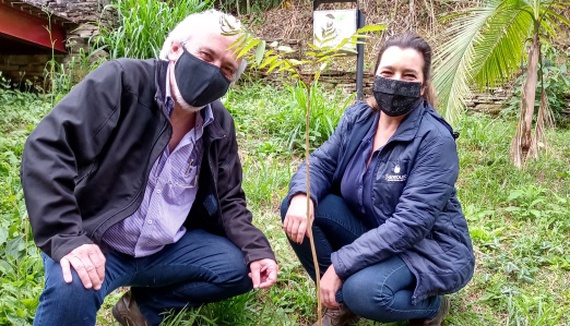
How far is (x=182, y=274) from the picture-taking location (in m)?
2.09

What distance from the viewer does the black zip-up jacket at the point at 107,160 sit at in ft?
5.36

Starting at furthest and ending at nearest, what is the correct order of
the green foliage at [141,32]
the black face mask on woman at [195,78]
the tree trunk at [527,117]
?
the green foliage at [141,32] < the tree trunk at [527,117] < the black face mask on woman at [195,78]

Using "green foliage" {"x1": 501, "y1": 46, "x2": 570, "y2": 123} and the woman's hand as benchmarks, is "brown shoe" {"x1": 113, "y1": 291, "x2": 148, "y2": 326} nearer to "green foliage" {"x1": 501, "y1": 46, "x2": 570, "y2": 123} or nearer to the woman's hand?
the woman's hand

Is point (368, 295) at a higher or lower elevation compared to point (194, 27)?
lower

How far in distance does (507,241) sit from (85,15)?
20.3ft

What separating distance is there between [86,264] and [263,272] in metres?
0.73

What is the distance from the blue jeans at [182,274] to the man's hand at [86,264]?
22cm

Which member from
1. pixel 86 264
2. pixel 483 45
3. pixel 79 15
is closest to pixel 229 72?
pixel 86 264

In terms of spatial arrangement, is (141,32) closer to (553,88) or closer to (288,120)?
(288,120)

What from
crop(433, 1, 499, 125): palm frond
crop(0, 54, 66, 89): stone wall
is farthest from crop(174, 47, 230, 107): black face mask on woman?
crop(0, 54, 66, 89): stone wall

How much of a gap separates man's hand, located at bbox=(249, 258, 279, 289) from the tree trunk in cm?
300

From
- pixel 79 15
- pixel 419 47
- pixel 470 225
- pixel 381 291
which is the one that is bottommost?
pixel 470 225

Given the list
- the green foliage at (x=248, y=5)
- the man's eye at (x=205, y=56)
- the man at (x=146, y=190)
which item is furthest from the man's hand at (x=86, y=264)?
the green foliage at (x=248, y=5)

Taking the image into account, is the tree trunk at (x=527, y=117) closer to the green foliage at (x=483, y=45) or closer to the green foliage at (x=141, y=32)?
the green foliage at (x=483, y=45)
